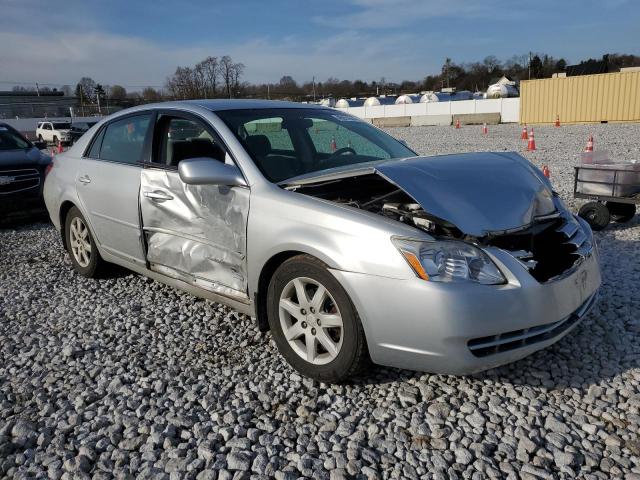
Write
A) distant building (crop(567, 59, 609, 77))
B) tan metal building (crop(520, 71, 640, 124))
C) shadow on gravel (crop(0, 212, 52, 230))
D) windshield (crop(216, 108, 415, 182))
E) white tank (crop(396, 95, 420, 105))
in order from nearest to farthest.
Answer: windshield (crop(216, 108, 415, 182)) < shadow on gravel (crop(0, 212, 52, 230)) < tan metal building (crop(520, 71, 640, 124)) < distant building (crop(567, 59, 609, 77)) < white tank (crop(396, 95, 420, 105))

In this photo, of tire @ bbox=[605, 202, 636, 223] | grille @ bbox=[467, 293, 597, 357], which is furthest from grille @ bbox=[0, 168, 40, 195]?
tire @ bbox=[605, 202, 636, 223]

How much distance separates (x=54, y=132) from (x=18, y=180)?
26424 millimetres

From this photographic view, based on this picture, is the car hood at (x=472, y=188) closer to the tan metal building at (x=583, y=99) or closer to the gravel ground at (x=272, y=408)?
the gravel ground at (x=272, y=408)

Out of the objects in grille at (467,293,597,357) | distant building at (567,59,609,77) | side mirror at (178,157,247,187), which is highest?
distant building at (567,59,609,77)

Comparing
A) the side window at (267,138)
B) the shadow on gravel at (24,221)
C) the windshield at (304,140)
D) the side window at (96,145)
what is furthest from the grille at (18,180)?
the side window at (267,138)

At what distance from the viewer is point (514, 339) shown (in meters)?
2.73

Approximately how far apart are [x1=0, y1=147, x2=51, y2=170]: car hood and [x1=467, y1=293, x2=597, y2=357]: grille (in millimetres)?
7527

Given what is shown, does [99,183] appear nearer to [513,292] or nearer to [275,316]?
[275,316]

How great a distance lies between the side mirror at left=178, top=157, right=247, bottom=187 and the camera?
10.9ft

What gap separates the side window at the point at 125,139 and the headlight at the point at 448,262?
102 inches

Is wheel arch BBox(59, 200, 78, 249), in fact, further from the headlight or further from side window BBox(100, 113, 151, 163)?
the headlight

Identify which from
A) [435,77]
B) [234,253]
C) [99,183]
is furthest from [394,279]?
[435,77]

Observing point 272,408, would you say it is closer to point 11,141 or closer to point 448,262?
point 448,262

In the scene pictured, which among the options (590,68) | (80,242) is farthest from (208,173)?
(590,68)
